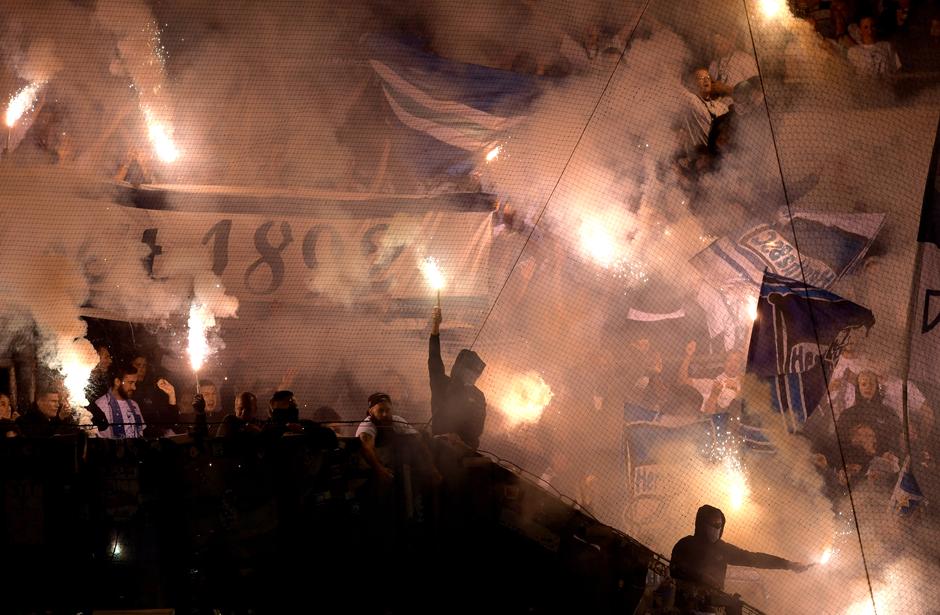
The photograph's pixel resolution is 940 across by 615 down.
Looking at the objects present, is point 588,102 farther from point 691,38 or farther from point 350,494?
point 350,494

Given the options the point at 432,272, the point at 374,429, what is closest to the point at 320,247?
the point at 432,272

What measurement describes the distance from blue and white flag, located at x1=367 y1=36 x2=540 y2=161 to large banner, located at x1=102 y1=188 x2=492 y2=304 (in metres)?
0.56

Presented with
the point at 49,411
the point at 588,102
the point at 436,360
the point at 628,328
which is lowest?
the point at 436,360

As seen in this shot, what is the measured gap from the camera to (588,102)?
6.08m

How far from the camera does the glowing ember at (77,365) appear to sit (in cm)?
578

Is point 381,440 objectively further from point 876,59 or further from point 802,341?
point 876,59

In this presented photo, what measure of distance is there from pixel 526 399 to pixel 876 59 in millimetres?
3350

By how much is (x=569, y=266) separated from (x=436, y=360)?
212 centimetres

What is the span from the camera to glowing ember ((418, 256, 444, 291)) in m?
6.00

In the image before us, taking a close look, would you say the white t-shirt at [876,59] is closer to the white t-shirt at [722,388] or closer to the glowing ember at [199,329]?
the white t-shirt at [722,388]

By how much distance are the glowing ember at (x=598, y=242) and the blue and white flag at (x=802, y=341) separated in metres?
1.18

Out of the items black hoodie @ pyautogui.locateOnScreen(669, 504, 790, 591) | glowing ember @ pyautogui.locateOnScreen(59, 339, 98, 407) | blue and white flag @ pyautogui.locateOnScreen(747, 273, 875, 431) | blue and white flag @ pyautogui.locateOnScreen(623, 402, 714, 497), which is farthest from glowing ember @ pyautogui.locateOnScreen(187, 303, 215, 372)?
blue and white flag @ pyautogui.locateOnScreen(747, 273, 875, 431)

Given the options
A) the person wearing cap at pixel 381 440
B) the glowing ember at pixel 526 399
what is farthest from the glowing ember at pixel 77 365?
the person wearing cap at pixel 381 440

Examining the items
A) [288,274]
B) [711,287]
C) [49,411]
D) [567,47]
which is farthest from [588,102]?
[49,411]
